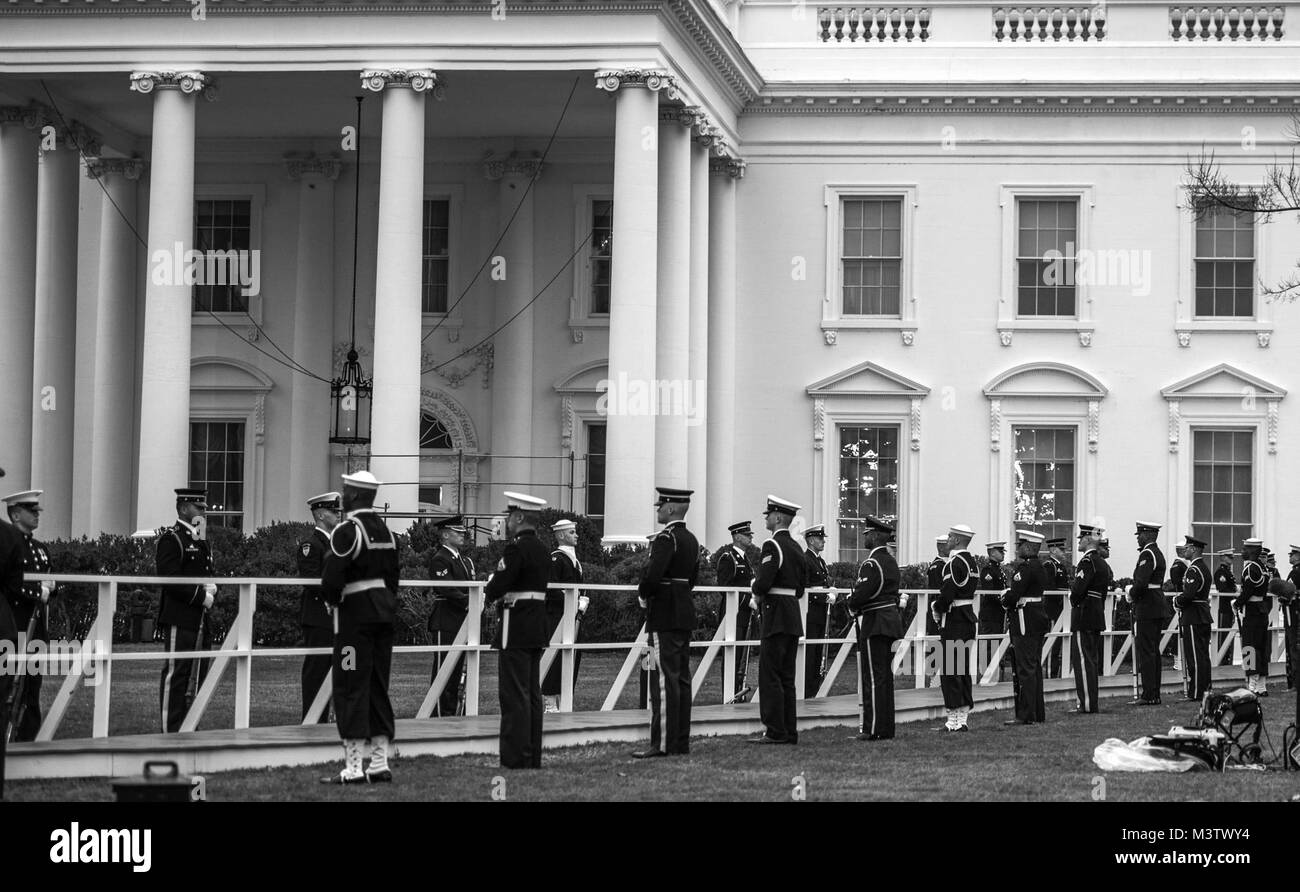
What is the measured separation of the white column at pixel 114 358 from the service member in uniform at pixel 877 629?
1936cm

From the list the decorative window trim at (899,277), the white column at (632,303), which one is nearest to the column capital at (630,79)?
the white column at (632,303)

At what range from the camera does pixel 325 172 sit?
35.1 metres

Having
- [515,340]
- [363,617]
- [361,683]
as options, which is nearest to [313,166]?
[515,340]

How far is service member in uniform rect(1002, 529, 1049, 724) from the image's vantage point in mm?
18859

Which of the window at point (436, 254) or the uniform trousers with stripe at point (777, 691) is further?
the window at point (436, 254)

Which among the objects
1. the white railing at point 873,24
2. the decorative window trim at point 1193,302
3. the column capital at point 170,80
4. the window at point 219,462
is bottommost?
the window at point 219,462

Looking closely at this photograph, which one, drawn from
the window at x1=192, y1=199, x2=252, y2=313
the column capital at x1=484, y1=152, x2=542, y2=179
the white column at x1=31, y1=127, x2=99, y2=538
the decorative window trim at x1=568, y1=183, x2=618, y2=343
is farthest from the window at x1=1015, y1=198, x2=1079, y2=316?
the white column at x1=31, y1=127, x2=99, y2=538

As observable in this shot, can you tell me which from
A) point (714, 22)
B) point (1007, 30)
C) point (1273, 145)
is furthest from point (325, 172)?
point (1273, 145)

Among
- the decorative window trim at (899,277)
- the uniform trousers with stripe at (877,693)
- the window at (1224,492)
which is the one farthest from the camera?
the decorative window trim at (899,277)

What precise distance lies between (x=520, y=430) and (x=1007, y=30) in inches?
457

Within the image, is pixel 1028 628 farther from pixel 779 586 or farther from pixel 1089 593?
pixel 779 586

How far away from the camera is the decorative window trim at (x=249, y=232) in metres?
35.3

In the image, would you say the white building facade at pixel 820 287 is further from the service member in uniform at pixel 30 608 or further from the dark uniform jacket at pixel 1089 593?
the service member in uniform at pixel 30 608

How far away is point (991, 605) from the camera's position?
22.8m
